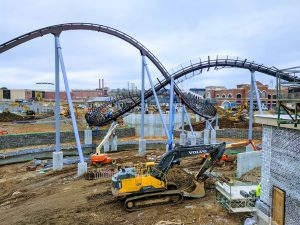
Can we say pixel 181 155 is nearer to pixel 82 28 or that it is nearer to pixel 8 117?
pixel 82 28

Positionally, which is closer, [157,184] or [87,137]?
[157,184]

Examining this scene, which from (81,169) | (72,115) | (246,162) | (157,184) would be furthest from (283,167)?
(72,115)

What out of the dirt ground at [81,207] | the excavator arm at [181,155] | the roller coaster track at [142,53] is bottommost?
the dirt ground at [81,207]

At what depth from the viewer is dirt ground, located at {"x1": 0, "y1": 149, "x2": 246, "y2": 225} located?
9.28 metres

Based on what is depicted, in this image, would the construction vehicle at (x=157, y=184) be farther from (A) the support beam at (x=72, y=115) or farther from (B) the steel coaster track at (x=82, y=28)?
(B) the steel coaster track at (x=82, y=28)

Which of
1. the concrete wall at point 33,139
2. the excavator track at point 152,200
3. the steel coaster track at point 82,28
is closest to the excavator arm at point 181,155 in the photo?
the excavator track at point 152,200

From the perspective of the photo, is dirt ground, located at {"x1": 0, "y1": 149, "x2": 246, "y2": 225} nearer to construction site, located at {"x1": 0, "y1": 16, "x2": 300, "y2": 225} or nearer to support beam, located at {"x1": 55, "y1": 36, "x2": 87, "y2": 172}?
construction site, located at {"x1": 0, "y1": 16, "x2": 300, "y2": 225}

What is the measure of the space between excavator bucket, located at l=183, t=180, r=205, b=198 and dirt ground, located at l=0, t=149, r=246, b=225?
24 centimetres

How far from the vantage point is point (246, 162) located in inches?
561

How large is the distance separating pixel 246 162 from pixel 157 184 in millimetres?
6630

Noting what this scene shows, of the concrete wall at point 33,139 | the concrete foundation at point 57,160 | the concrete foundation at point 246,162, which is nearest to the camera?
the concrete foundation at point 246,162

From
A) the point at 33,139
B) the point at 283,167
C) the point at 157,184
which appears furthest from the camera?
the point at 33,139

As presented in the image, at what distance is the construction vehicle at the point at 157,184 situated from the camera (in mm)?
10102

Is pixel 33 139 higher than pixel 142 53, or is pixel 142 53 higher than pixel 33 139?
pixel 142 53
